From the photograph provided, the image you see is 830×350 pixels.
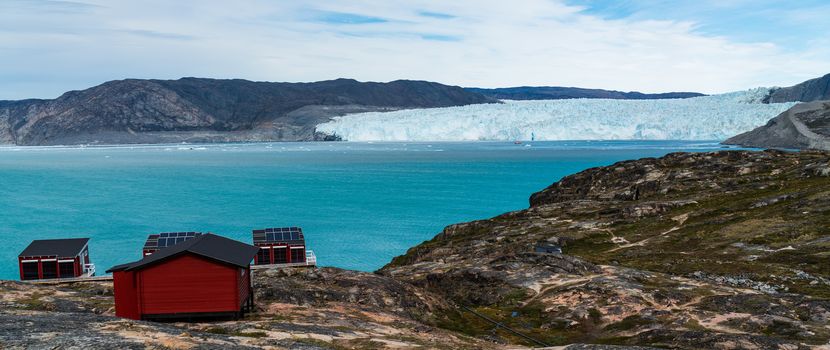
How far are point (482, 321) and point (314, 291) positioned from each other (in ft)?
30.8

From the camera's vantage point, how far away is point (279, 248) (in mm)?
51656

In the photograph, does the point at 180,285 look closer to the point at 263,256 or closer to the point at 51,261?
the point at 263,256

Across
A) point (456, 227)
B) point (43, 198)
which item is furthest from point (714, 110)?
point (43, 198)

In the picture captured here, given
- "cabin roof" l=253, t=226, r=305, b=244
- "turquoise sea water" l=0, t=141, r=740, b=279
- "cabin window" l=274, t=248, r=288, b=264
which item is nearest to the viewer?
"cabin roof" l=253, t=226, r=305, b=244

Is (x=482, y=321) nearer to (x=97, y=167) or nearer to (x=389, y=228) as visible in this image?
(x=389, y=228)

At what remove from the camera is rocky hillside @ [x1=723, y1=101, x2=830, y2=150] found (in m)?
154

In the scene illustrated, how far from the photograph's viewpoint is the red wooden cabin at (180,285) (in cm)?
3000

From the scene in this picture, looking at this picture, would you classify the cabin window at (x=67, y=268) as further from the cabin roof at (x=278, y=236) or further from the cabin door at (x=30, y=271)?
the cabin roof at (x=278, y=236)

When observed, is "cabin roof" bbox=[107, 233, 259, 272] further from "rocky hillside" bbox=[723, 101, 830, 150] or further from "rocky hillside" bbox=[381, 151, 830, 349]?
"rocky hillside" bbox=[723, 101, 830, 150]

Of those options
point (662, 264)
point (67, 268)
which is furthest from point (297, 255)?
point (662, 264)

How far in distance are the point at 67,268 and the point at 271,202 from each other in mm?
75469

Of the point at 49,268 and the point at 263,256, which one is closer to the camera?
the point at 49,268

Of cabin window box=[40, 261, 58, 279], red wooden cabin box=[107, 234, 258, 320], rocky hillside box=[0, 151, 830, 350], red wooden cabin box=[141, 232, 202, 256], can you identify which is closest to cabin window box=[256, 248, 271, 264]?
red wooden cabin box=[141, 232, 202, 256]

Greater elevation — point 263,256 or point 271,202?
point 263,256
